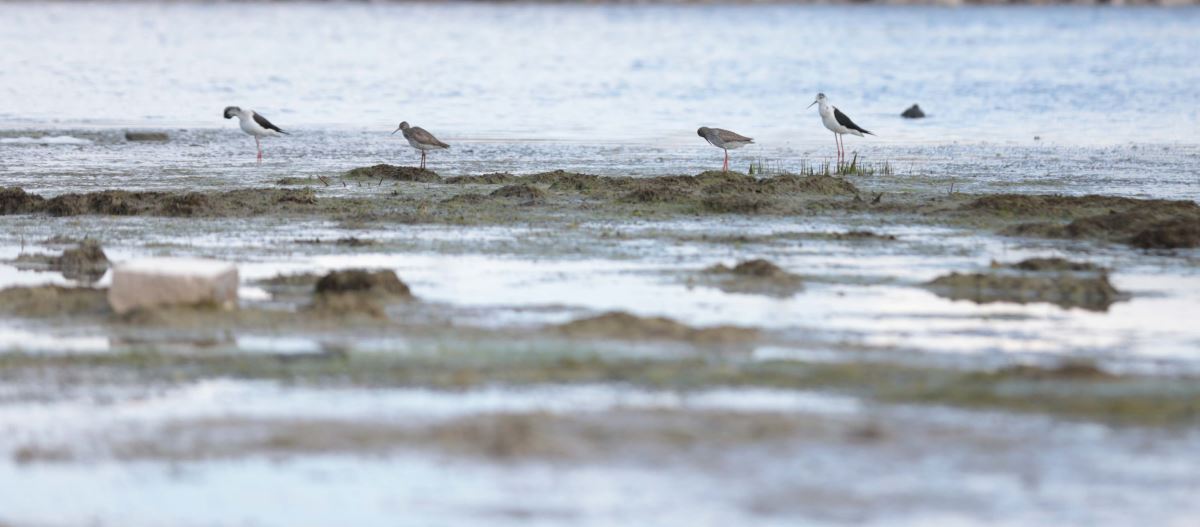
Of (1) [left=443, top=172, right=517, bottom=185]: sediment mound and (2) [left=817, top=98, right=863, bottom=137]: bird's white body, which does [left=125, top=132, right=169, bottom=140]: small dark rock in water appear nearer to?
(1) [left=443, top=172, right=517, bottom=185]: sediment mound

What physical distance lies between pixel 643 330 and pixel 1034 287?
3299 mm

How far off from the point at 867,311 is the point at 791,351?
5.14ft

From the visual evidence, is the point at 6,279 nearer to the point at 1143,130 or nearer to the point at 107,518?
the point at 107,518

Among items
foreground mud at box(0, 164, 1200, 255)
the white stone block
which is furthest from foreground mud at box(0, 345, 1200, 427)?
foreground mud at box(0, 164, 1200, 255)

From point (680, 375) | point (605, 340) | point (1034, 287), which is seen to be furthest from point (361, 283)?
point (1034, 287)

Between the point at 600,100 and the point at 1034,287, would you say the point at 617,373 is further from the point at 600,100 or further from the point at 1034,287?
the point at 600,100

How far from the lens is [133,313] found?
430 inches

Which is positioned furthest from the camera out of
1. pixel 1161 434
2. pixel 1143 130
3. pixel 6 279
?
pixel 1143 130

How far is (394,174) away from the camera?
21469 millimetres

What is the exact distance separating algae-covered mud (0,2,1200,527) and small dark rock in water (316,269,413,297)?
0.08ft

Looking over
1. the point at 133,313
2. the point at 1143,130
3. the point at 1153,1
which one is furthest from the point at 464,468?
the point at 1153,1

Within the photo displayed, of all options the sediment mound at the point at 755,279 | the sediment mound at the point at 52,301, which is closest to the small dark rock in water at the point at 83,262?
the sediment mound at the point at 52,301

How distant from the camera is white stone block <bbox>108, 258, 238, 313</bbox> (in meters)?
11.0

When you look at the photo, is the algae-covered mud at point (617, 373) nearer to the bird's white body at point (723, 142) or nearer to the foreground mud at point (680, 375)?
the foreground mud at point (680, 375)
